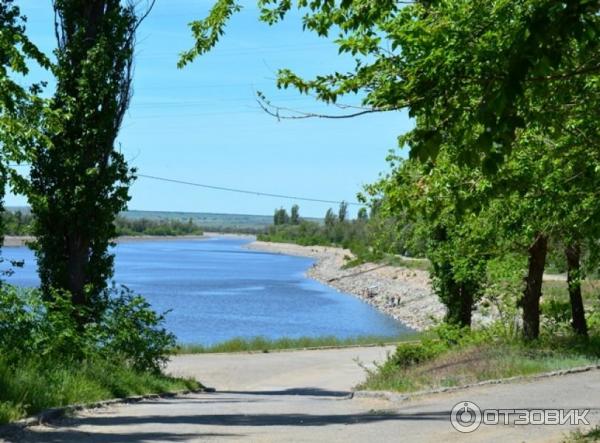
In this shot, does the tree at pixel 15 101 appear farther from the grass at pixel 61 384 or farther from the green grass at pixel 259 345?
the green grass at pixel 259 345

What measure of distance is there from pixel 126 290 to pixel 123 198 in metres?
1.95

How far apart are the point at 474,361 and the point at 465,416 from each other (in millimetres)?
5475

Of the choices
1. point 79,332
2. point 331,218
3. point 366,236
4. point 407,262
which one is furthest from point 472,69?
point 331,218

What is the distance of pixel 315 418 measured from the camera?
1141cm

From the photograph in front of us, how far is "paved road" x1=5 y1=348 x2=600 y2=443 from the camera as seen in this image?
904 cm

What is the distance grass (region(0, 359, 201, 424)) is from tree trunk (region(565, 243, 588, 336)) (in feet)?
29.5

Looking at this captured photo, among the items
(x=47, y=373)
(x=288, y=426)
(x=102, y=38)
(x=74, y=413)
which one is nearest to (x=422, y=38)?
(x=288, y=426)

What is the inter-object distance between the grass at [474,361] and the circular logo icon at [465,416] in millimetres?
2162

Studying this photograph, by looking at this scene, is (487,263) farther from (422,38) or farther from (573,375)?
(422,38)

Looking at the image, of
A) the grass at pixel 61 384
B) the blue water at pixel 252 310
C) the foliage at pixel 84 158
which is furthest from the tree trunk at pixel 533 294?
the blue water at pixel 252 310

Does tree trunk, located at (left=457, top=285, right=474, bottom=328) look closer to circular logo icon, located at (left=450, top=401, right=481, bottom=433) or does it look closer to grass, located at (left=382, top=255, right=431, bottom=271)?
circular logo icon, located at (left=450, top=401, right=481, bottom=433)

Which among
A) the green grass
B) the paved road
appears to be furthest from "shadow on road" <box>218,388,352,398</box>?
the green grass

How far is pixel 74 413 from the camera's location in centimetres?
1075

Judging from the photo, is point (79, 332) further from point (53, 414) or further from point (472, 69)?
point (472, 69)
